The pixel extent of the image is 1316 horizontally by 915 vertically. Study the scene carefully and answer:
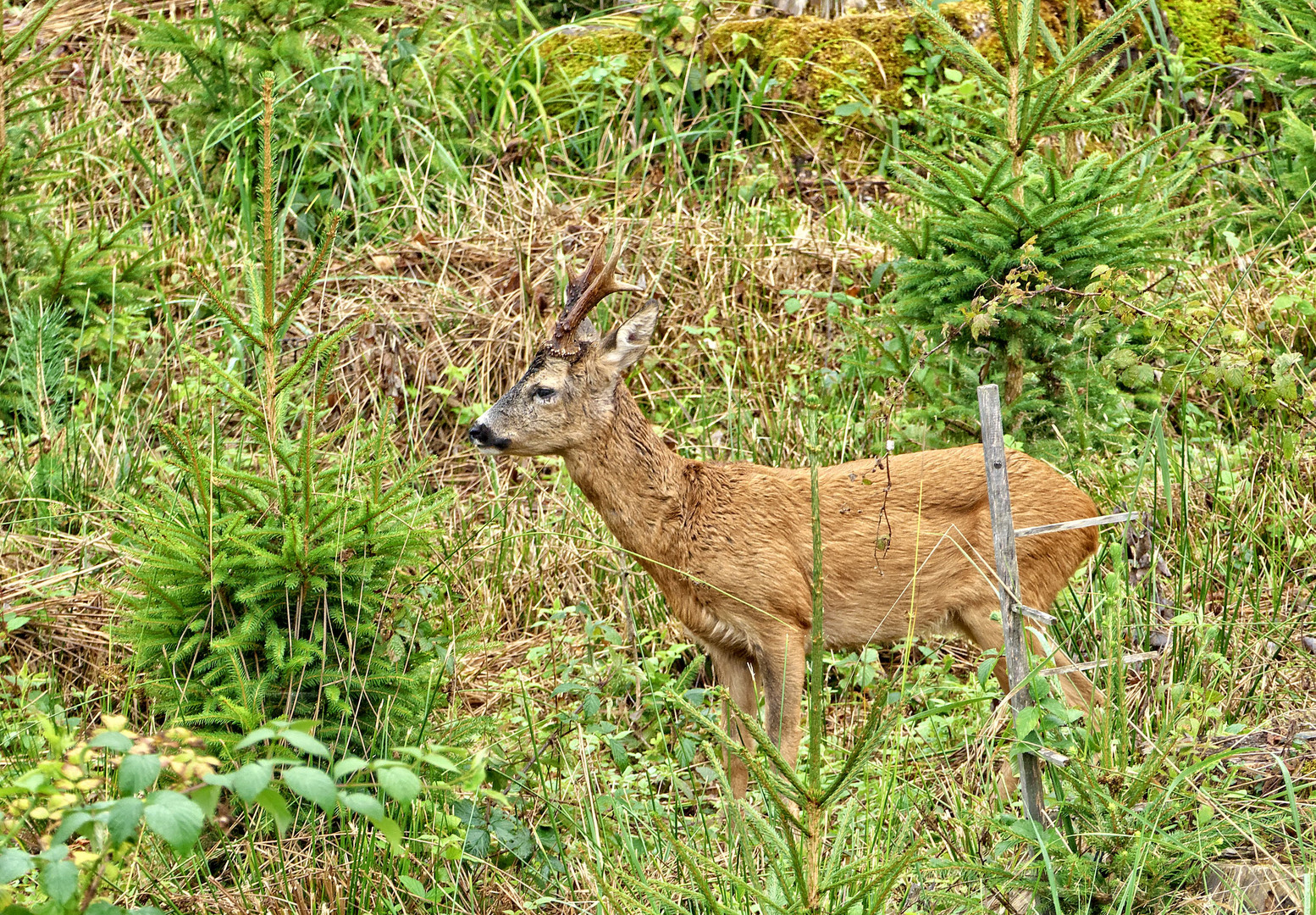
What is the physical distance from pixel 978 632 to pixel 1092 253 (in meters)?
1.51

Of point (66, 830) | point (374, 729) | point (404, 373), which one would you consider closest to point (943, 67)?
point (404, 373)

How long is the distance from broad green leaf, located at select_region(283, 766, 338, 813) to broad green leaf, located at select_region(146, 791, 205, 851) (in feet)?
0.45

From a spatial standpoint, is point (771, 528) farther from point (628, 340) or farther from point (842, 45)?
point (842, 45)

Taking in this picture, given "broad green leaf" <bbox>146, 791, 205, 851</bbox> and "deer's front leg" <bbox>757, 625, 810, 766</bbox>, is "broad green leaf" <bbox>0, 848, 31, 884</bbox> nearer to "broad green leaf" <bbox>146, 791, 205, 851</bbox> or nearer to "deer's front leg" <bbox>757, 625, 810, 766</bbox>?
"broad green leaf" <bbox>146, 791, 205, 851</bbox>

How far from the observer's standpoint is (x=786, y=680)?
497cm

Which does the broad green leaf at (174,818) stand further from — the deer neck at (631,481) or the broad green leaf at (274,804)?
the deer neck at (631,481)

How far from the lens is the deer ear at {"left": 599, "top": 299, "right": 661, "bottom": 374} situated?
5207 mm

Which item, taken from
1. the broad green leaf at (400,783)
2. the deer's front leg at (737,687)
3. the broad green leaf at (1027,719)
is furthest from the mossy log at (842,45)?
the broad green leaf at (400,783)

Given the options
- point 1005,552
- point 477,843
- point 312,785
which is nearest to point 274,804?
point 312,785

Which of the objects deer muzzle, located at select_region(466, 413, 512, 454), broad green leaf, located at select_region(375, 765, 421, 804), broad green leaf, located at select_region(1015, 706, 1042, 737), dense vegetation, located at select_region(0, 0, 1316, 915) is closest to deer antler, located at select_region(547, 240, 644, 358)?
deer muzzle, located at select_region(466, 413, 512, 454)

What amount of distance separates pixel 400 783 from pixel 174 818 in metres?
0.32

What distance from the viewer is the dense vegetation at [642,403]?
10.8 ft

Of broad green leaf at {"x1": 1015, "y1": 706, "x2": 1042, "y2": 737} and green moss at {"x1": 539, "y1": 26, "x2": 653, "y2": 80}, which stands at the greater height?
green moss at {"x1": 539, "y1": 26, "x2": 653, "y2": 80}

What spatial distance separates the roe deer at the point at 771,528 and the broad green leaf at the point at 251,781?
3.14 m
